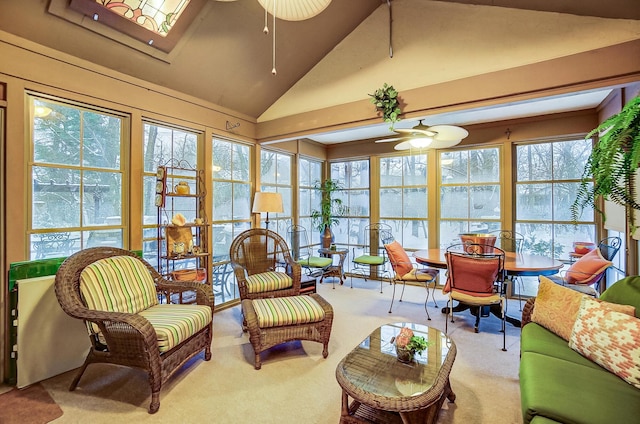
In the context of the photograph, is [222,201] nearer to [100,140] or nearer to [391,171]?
[100,140]

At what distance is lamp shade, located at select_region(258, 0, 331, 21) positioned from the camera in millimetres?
1868

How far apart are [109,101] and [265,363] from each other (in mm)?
2710

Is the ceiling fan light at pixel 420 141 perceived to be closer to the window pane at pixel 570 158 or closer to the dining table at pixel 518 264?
the dining table at pixel 518 264

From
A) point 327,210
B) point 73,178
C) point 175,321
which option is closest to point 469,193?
point 327,210

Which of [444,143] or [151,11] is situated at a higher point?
[151,11]

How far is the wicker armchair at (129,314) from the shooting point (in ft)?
6.54

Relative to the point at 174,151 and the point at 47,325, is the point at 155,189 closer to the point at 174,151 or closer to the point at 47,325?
the point at 174,151

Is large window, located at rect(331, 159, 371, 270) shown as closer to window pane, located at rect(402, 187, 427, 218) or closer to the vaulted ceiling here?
window pane, located at rect(402, 187, 427, 218)

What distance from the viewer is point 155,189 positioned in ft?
10.3

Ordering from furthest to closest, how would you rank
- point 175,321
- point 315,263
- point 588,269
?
point 315,263 → point 588,269 → point 175,321

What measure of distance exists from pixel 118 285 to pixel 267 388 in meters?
→ 1.40

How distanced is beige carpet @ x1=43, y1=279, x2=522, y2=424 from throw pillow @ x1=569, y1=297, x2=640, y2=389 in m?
0.60

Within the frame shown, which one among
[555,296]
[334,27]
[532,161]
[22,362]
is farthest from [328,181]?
[22,362]

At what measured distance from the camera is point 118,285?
2363 millimetres
